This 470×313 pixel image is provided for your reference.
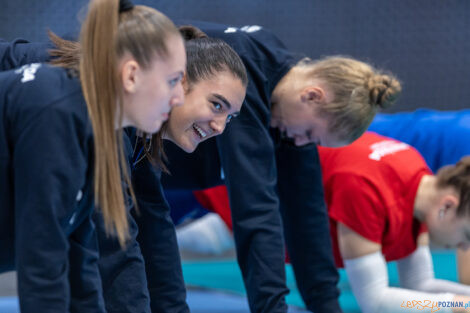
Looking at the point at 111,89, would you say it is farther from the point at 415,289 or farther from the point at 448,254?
the point at 448,254

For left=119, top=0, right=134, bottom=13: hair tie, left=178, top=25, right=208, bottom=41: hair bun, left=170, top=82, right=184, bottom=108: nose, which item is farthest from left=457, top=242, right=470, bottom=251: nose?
left=119, top=0, right=134, bottom=13: hair tie

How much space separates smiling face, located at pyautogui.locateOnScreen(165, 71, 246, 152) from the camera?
4.61 feet

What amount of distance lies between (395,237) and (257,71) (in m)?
0.74

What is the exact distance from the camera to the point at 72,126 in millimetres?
996

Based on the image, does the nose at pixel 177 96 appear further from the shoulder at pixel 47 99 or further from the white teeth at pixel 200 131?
the white teeth at pixel 200 131

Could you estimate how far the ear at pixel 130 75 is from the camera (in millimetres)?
1020

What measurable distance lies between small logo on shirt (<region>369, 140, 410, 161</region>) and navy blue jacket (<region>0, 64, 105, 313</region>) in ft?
3.95

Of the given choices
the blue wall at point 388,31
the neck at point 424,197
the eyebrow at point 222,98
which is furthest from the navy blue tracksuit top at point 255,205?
the blue wall at point 388,31

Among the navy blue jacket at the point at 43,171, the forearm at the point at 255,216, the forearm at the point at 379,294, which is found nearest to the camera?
the navy blue jacket at the point at 43,171

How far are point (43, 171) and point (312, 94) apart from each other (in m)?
0.95

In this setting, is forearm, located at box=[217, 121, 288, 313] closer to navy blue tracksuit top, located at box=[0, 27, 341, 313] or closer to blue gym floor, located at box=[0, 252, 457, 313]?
navy blue tracksuit top, located at box=[0, 27, 341, 313]

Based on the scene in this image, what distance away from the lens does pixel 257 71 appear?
167 centimetres

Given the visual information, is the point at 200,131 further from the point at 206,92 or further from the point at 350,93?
the point at 350,93

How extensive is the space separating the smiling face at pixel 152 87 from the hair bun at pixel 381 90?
2.64ft
